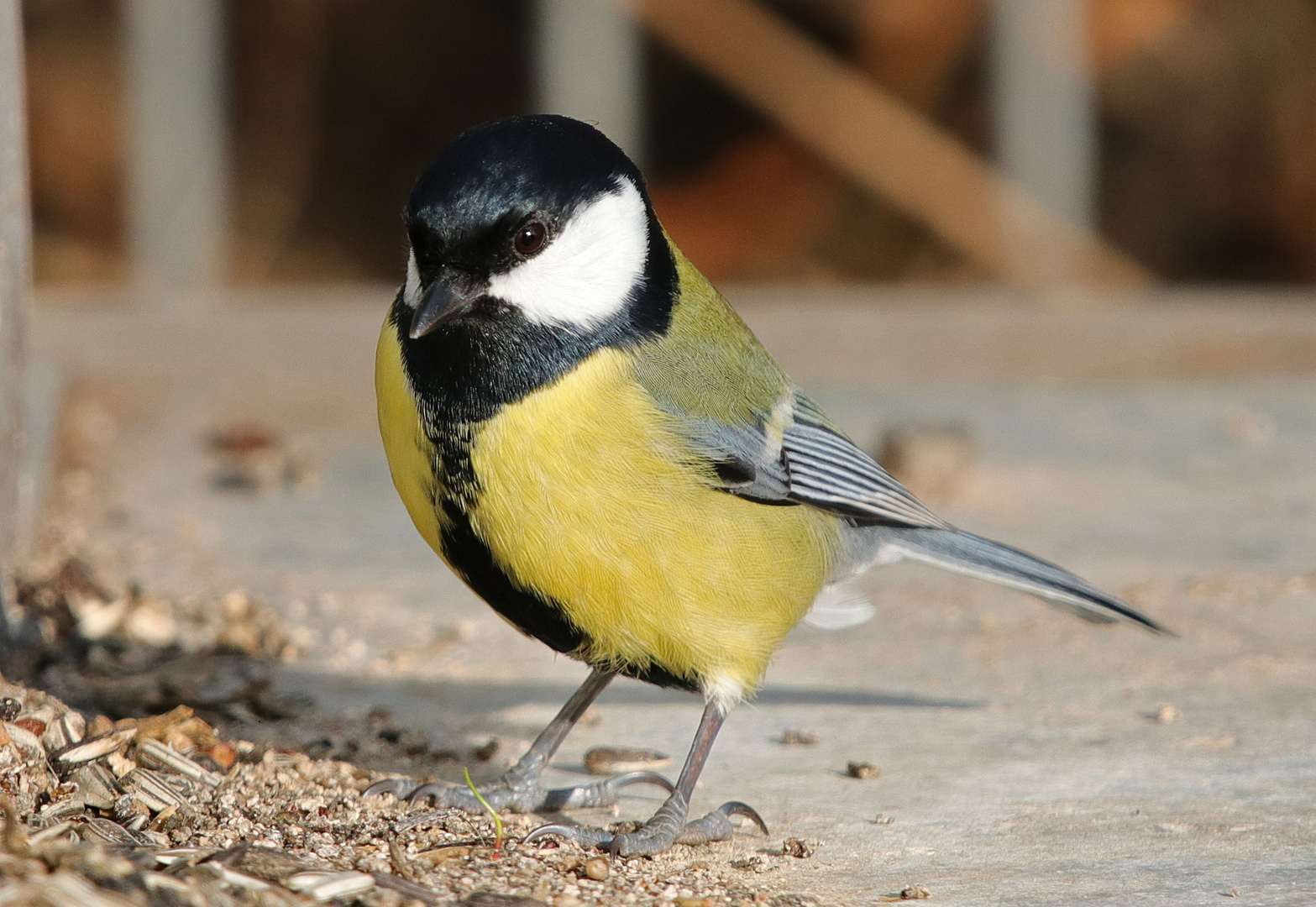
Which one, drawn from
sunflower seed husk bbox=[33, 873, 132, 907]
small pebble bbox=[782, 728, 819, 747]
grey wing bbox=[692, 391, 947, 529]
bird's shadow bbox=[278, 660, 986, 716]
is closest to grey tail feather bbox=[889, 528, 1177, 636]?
grey wing bbox=[692, 391, 947, 529]

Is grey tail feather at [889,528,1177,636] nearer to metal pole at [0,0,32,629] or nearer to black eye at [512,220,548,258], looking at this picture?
black eye at [512,220,548,258]

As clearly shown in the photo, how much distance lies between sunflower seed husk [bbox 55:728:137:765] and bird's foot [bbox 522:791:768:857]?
0.66 meters

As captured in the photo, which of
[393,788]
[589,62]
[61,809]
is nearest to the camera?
[61,809]

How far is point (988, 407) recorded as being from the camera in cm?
606

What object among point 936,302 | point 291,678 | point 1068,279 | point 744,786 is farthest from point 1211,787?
point 1068,279

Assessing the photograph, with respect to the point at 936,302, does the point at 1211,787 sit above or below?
below

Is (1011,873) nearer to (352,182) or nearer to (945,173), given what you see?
(945,173)

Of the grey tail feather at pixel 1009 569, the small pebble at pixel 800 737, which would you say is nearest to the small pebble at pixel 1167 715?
the grey tail feather at pixel 1009 569

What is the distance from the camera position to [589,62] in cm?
723

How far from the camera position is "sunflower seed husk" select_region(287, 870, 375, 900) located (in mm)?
2082

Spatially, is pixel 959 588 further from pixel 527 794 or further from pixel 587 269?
pixel 587 269

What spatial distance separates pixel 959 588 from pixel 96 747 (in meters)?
2.34

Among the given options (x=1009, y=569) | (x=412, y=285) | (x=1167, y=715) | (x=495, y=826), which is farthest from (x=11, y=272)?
(x=1167, y=715)

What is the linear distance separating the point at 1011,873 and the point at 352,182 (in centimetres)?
764
